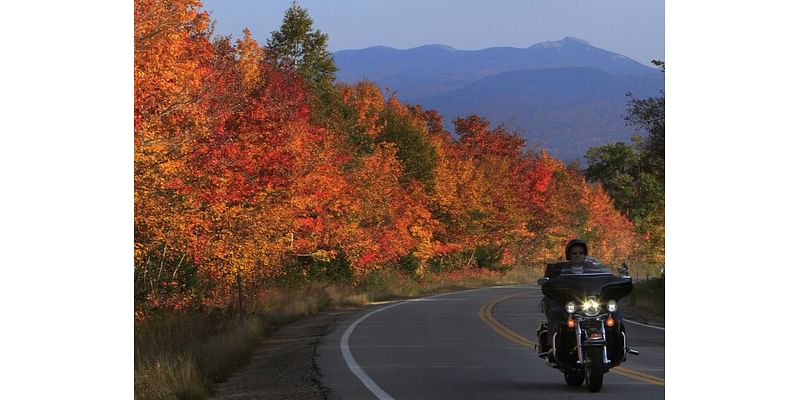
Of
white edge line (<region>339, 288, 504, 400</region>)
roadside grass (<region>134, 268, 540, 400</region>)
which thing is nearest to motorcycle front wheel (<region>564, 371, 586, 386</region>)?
white edge line (<region>339, 288, 504, 400</region>)

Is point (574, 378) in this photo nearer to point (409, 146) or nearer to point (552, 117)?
point (409, 146)

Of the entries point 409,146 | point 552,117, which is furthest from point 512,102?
point 409,146

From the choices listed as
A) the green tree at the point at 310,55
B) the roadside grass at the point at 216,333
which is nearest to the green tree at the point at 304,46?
the green tree at the point at 310,55

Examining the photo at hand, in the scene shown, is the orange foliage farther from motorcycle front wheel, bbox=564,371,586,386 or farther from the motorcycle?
the motorcycle

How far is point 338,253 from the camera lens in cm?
4409

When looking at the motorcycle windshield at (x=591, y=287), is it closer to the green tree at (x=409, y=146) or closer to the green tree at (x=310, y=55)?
the green tree at (x=310, y=55)

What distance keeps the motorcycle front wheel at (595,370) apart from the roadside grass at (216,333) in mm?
5279

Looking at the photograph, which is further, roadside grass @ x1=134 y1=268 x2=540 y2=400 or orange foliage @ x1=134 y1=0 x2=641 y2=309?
orange foliage @ x1=134 y1=0 x2=641 y2=309

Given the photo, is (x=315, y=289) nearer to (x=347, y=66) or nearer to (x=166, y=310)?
(x=166, y=310)

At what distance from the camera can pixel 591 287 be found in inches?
565

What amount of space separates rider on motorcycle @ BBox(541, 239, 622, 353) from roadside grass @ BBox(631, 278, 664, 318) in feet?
63.3

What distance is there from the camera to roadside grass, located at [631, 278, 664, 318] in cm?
3522

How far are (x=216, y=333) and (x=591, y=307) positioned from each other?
15.1 m

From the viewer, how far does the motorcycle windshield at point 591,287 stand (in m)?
14.3
